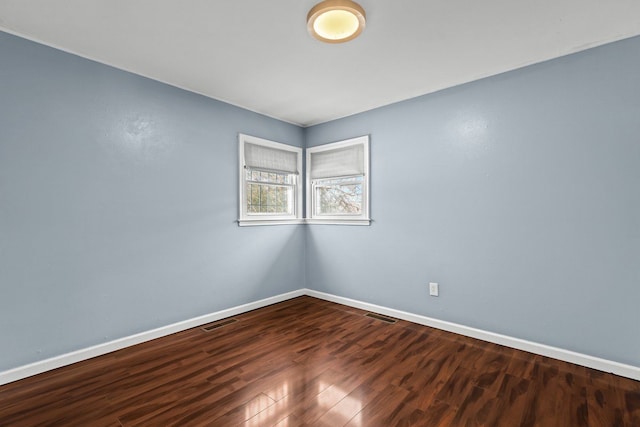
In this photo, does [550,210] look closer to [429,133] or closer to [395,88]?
[429,133]

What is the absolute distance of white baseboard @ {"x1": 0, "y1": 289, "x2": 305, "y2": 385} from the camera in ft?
7.40

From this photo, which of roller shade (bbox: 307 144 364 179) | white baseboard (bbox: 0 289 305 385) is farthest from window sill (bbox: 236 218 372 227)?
white baseboard (bbox: 0 289 305 385)

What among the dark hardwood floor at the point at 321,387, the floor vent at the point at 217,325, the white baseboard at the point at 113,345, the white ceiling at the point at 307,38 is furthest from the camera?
the floor vent at the point at 217,325

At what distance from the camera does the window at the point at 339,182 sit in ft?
12.8

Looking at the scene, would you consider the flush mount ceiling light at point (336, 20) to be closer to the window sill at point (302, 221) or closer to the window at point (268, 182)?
the window at point (268, 182)

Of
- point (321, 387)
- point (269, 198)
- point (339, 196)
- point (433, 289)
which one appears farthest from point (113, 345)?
point (433, 289)

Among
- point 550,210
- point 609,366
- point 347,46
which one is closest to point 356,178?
point 347,46

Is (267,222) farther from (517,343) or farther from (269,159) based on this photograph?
(517,343)

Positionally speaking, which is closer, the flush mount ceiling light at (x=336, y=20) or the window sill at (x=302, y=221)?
the flush mount ceiling light at (x=336, y=20)

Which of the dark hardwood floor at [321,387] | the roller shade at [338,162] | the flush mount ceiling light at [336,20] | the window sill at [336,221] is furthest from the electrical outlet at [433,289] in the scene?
the flush mount ceiling light at [336,20]

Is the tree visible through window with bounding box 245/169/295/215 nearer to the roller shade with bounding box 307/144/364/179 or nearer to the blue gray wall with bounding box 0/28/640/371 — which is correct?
the blue gray wall with bounding box 0/28/640/371

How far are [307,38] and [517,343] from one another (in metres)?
3.21

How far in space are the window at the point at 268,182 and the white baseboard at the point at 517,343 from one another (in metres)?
1.61

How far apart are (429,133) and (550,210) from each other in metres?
1.37
